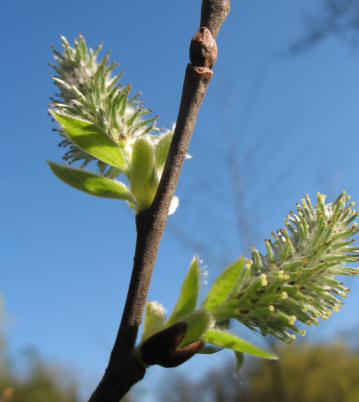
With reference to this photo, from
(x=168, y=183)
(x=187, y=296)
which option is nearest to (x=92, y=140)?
(x=168, y=183)

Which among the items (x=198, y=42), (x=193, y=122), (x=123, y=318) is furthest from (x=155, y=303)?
(x=198, y=42)

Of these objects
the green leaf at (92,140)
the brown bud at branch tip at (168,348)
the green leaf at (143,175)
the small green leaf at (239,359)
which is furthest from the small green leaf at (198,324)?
the green leaf at (92,140)

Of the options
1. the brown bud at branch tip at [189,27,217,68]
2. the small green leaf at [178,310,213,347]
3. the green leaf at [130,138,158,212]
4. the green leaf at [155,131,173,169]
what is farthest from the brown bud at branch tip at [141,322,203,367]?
the brown bud at branch tip at [189,27,217,68]

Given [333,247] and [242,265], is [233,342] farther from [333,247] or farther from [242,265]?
[333,247]

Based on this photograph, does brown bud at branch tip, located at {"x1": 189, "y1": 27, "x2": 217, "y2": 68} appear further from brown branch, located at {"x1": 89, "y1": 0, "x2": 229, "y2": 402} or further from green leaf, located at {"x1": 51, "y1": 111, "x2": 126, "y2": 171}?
green leaf, located at {"x1": 51, "y1": 111, "x2": 126, "y2": 171}

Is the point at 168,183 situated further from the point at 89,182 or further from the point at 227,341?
the point at 227,341

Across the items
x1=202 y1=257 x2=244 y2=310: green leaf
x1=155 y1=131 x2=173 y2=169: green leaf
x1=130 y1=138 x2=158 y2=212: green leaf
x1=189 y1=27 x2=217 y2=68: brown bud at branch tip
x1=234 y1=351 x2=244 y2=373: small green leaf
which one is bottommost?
x1=234 y1=351 x2=244 y2=373: small green leaf

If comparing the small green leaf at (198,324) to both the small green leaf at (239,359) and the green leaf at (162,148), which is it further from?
the green leaf at (162,148)
